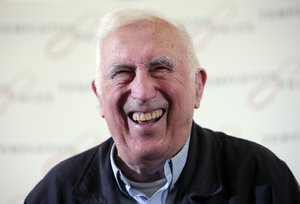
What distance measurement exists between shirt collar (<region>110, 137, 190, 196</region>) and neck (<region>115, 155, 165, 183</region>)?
0.08ft

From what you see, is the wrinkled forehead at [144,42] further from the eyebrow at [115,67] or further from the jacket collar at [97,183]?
the jacket collar at [97,183]

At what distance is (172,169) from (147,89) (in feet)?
0.83

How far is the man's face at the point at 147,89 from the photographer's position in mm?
917

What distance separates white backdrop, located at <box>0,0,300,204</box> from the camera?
1947 mm

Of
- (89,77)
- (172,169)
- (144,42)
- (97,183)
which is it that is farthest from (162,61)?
(89,77)

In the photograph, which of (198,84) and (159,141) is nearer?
(159,141)

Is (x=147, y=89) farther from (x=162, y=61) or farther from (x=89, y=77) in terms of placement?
(x=89, y=77)

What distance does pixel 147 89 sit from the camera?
2.94 feet

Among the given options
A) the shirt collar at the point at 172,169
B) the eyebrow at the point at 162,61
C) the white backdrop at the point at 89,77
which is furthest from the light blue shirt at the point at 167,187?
the white backdrop at the point at 89,77

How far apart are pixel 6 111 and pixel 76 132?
41 cm

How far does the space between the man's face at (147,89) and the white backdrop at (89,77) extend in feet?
3.38

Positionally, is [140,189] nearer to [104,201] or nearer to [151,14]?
[104,201]

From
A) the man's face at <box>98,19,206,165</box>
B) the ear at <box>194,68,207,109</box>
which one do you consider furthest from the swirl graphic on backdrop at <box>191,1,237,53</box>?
the man's face at <box>98,19,206,165</box>

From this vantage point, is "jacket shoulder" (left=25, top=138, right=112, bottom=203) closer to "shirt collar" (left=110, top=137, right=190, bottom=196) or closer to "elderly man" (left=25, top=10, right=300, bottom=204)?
"elderly man" (left=25, top=10, right=300, bottom=204)
